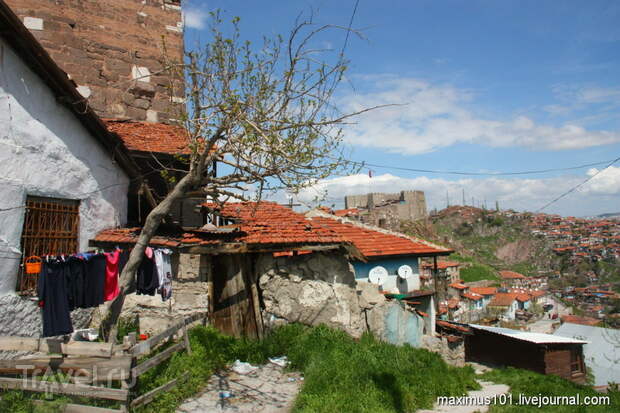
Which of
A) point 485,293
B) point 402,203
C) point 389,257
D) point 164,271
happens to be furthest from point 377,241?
point 485,293

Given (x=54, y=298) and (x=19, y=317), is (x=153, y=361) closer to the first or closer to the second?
(x=54, y=298)

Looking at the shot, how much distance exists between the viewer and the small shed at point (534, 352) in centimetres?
1872

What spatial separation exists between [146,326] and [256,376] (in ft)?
10.1

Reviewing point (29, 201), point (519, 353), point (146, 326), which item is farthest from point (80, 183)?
point (519, 353)

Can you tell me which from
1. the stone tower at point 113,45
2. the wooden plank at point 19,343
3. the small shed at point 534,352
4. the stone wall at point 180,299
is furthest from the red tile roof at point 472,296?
the wooden plank at point 19,343

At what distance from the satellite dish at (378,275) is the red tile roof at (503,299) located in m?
29.0

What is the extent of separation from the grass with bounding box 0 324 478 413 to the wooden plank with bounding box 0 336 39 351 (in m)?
0.58

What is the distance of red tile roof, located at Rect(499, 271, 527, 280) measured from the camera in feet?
157

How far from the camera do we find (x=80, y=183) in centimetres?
836

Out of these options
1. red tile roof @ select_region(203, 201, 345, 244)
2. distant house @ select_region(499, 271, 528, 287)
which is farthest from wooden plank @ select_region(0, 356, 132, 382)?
distant house @ select_region(499, 271, 528, 287)

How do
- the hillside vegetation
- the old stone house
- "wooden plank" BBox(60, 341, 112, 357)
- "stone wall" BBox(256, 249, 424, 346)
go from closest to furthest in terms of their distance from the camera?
"wooden plank" BBox(60, 341, 112, 357) < the old stone house < "stone wall" BBox(256, 249, 424, 346) < the hillside vegetation

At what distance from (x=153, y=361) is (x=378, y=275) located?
1100 cm

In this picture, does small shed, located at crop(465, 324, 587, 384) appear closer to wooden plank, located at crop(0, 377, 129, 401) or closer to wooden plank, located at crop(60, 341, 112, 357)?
wooden plank, located at crop(0, 377, 129, 401)

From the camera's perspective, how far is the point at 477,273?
4800cm
